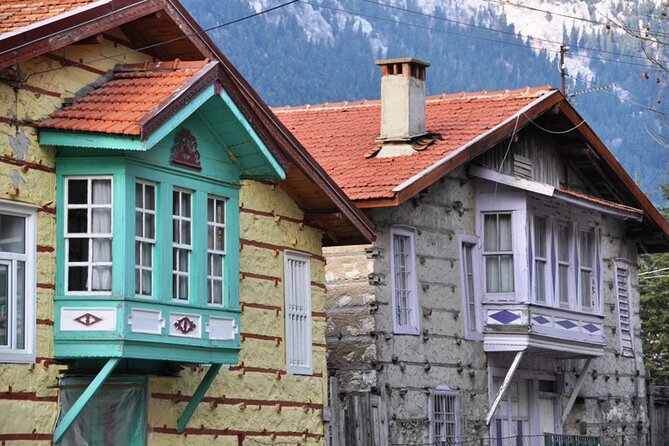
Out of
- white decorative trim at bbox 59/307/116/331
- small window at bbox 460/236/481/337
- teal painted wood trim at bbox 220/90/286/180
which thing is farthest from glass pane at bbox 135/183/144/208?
small window at bbox 460/236/481/337

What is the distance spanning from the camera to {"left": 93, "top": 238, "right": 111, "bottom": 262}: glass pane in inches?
776

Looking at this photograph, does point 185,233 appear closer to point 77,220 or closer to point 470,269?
point 77,220

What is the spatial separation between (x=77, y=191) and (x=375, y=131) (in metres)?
12.7

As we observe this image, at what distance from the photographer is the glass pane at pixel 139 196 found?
2014cm

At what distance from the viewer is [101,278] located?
1966 centimetres

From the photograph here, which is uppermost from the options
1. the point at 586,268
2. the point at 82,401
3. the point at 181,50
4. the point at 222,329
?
the point at 181,50

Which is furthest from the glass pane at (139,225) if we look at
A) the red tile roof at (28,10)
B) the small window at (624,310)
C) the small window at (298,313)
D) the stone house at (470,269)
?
the small window at (624,310)

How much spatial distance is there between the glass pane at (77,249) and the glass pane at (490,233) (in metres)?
13.1

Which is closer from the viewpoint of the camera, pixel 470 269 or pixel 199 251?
pixel 199 251

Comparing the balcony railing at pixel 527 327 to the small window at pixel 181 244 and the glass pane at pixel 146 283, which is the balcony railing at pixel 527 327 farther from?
the glass pane at pixel 146 283

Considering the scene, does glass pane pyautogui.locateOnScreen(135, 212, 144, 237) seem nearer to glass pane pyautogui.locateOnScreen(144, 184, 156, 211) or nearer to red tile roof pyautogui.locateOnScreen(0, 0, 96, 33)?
glass pane pyautogui.locateOnScreen(144, 184, 156, 211)

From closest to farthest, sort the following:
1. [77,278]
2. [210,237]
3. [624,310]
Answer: [77,278], [210,237], [624,310]

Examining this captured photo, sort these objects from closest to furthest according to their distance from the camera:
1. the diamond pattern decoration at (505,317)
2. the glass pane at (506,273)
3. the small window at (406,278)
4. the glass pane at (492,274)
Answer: the small window at (406,278)
the diamond pattern decoration at (505,317)
the glass pane at (506,273)
the glass pane at (492,274)

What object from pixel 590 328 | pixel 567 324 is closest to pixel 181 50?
pixel 567 324
